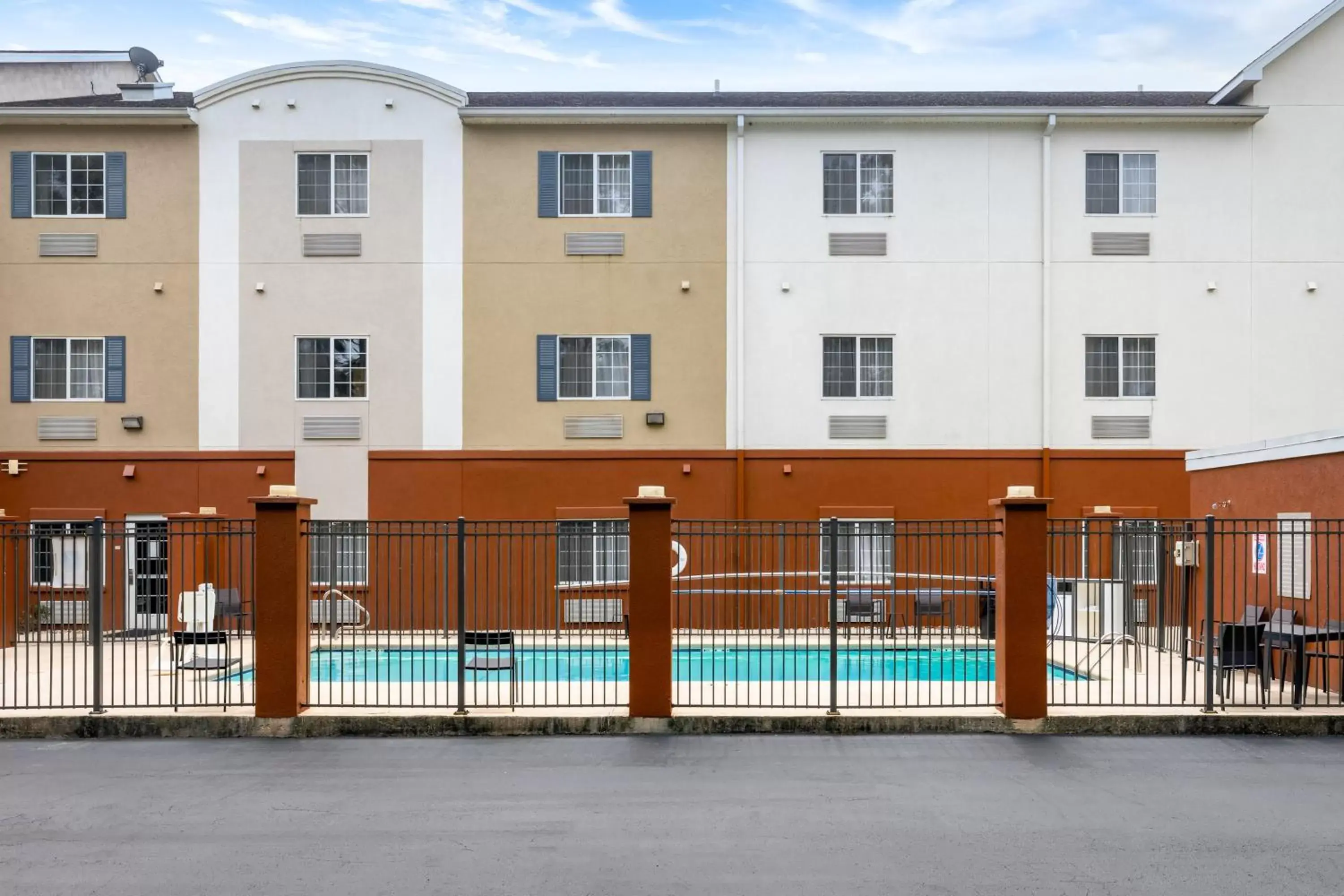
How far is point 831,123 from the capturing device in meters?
20.4

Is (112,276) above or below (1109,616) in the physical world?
above

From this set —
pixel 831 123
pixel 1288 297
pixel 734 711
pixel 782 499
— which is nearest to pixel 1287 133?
pixel 1288 297

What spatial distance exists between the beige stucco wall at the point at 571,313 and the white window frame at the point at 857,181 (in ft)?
6.32

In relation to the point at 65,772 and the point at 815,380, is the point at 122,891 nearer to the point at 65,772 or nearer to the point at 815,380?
the point at 65,772

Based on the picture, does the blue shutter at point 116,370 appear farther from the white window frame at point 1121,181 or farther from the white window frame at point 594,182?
the white window frame at point 1121,181

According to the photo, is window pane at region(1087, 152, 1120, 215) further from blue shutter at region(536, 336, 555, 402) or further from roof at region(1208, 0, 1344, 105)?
blue shutter at region(536, 336, 555, 402)

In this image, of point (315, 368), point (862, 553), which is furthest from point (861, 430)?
point (315, 368)

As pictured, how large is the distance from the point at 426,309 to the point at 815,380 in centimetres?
756

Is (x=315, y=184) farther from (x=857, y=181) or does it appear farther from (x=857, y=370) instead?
(x=857, y=370)

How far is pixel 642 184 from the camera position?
66.9 ft

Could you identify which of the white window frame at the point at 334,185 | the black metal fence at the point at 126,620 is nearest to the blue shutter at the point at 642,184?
the white window frame at the point at 334,185

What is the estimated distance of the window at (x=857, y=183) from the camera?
20.5 meters

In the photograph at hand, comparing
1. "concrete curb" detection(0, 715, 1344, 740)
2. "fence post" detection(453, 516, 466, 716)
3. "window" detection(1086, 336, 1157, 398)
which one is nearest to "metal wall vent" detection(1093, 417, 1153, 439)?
"window" detection(1086, 336, 1157, 398)

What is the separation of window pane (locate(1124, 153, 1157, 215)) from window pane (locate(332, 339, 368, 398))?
14.9 metres
